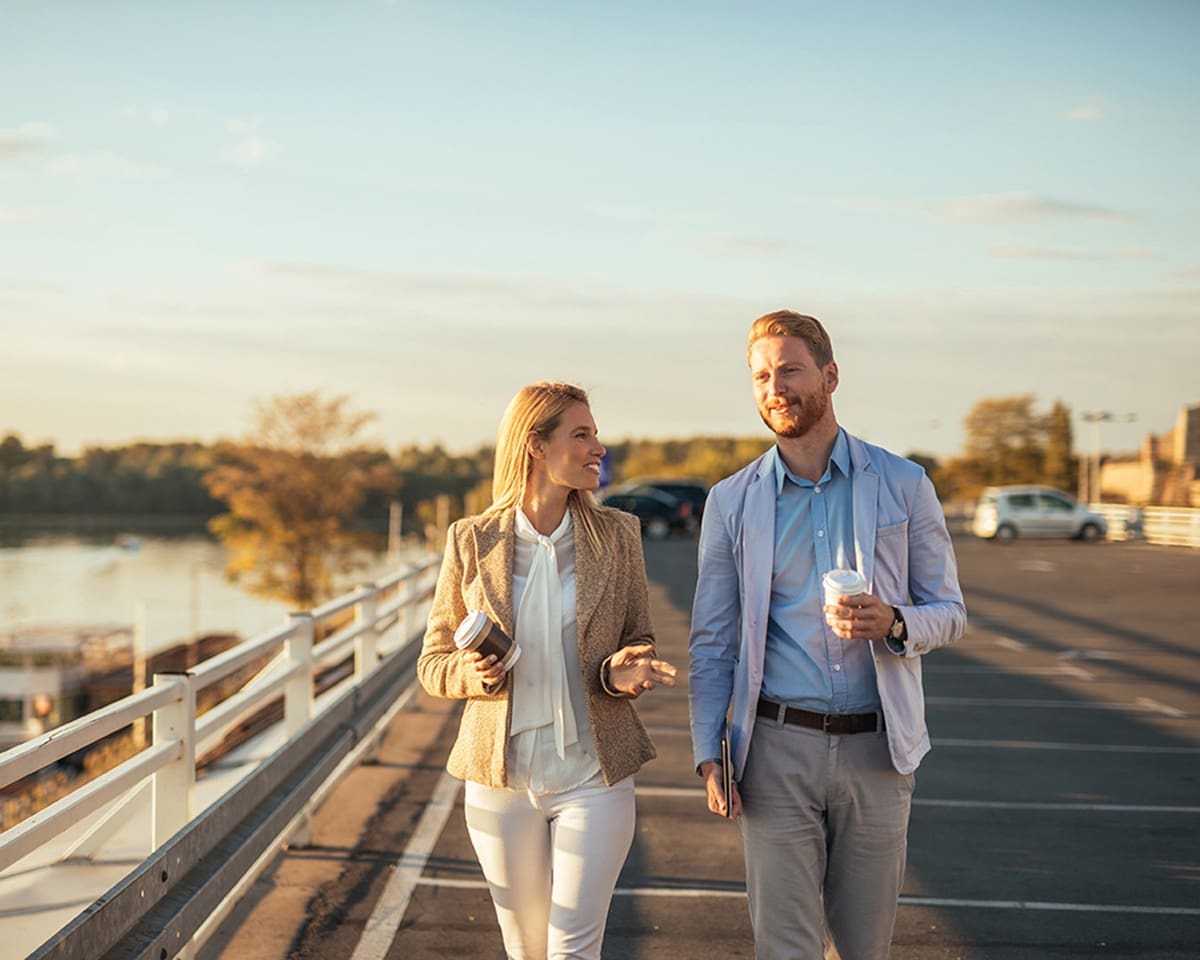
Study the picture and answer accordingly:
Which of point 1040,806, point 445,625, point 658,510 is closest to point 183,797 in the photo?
point 445,625

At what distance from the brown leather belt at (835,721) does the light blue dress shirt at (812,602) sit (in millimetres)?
18

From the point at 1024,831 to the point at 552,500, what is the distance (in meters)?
5.75

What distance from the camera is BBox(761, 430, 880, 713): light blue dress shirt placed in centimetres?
370

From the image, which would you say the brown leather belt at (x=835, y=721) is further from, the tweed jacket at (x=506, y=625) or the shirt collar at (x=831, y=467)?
the shirt collar at (x=831, y=467)

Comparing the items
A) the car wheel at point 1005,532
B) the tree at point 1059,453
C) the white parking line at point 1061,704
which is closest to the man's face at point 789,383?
the white parking line at point 1061,704

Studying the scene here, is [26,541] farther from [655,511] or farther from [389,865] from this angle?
[389,865]

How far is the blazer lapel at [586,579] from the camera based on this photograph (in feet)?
12.8

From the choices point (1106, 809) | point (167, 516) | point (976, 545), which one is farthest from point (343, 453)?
point (167, 516)

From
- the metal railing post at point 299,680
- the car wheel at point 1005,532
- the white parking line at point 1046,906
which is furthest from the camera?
the car wheel at point 1005,532

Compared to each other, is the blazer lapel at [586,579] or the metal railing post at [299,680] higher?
the blazer lapel at [586,579]

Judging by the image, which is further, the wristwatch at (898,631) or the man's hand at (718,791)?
the man's hand at (718,791)

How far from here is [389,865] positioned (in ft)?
24.2

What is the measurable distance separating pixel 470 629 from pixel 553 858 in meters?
0.75

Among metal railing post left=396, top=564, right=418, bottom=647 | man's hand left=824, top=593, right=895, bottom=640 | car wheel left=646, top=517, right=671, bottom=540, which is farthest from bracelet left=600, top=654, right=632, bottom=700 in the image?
car wheel left=646, top=517, right=671, bottom=540
